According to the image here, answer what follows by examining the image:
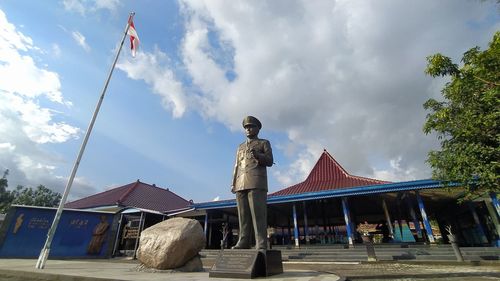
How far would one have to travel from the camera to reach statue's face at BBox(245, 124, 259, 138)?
A: 16.5ft

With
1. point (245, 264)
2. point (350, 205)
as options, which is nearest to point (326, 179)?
point (350, 205)

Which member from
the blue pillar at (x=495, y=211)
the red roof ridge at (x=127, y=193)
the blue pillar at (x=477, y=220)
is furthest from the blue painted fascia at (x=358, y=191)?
the red roof ridge at (x=127, y=193)

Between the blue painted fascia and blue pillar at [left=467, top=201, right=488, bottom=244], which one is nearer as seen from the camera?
the blue painted fascia

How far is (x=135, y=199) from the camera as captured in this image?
19188mm

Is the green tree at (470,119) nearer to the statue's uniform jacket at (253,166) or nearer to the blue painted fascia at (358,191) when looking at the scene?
the blue painted fascia at (358,191)

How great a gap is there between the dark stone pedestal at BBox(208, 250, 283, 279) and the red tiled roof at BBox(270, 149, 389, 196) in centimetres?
1082

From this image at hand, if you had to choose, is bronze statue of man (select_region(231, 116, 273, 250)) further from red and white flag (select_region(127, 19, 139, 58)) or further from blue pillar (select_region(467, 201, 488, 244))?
blue pillar (select_region(467, 201, 488, 244))

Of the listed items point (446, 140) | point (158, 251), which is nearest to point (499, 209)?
point (446, 140)

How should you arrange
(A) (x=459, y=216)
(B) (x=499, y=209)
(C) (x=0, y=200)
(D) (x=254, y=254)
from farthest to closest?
(C) (x=0, y=200), (A) (x=459, y=216), (B) (x=499, y=209), (D) (x=254, y=254)

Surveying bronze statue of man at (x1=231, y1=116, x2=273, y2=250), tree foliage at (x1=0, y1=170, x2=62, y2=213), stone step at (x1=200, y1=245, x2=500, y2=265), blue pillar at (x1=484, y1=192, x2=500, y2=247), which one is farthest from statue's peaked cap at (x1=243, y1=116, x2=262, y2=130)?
tree foliage at (x1=0, y1=170, x2=62, y2=213)

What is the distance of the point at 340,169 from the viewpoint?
16438 mm

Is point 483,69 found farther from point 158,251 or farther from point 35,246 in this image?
point 35,246

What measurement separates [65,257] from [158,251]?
9.93 metres

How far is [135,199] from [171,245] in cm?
1593
